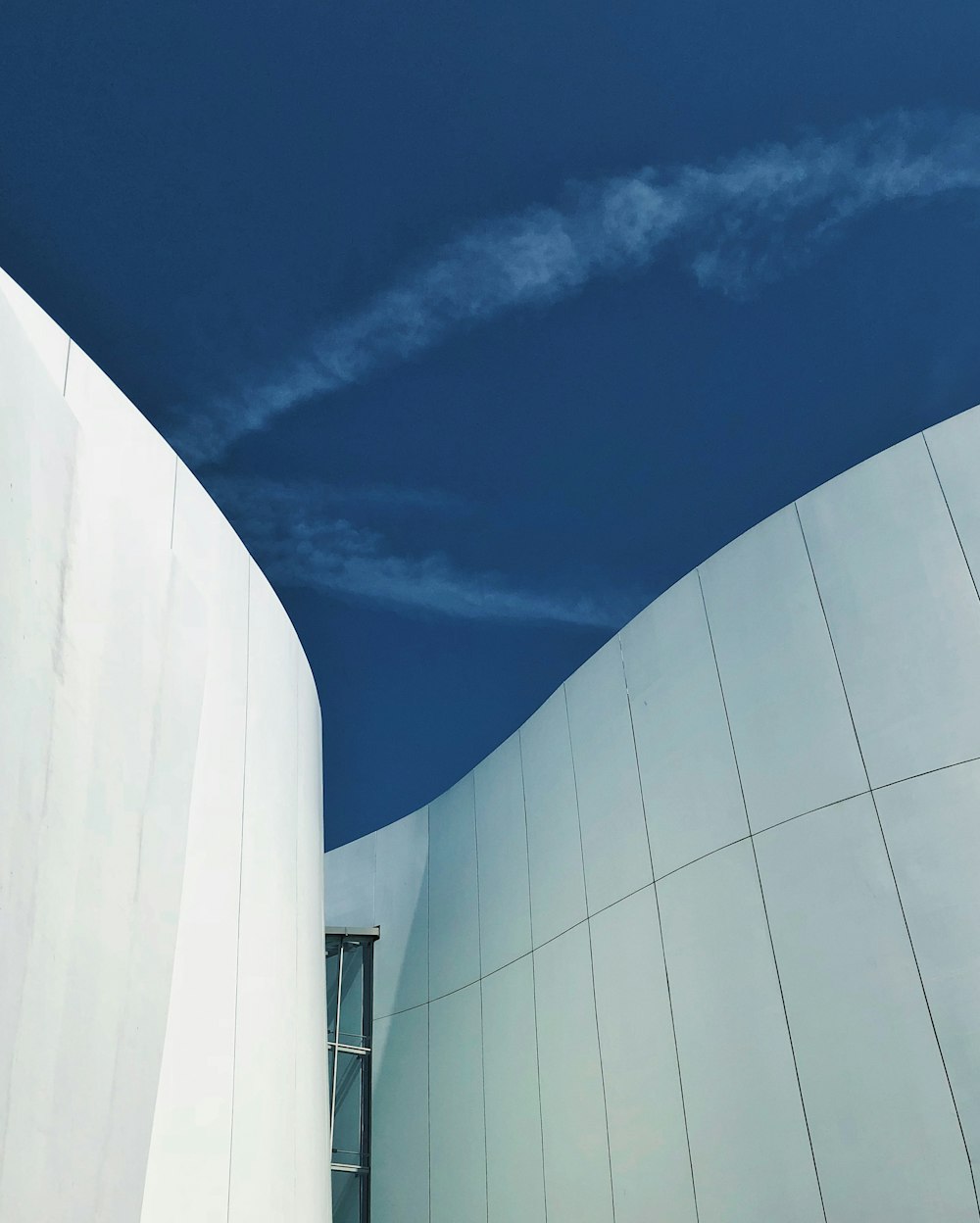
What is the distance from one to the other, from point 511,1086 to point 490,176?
22.1 metres

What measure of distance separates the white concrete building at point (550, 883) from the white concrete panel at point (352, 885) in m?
4.81

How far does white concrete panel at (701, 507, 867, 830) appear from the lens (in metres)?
13.6

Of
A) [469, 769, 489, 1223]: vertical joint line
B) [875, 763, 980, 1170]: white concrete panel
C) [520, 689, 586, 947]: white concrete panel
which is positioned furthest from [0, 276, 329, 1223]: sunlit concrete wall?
[469, 769, 489, 1223]: vertical joint line

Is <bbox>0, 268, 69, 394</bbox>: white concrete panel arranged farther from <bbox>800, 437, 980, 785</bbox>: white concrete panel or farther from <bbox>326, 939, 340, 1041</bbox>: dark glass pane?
<bbox>326, 939, 340, 1041</bbox>: dark glass pane

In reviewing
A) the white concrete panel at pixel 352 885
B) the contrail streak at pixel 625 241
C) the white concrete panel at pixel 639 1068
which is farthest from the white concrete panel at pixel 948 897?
the contrail streak at pixel 625 241

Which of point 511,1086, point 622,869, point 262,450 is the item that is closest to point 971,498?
point 622,869

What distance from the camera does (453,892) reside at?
2209 cm

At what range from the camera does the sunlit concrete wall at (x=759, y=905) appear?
11805mm

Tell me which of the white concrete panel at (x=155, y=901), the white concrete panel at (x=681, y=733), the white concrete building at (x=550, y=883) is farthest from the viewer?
the white concrete panel at (x=681, y=733)

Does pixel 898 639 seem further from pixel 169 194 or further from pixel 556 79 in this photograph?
pixel 169 194

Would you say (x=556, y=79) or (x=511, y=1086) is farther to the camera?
(x=556, y=79)

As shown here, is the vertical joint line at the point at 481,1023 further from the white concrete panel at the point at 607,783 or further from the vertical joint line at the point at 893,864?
the vertical joint line at the point at 893,864

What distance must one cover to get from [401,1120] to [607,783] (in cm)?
933

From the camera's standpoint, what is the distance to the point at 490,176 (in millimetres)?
28125
